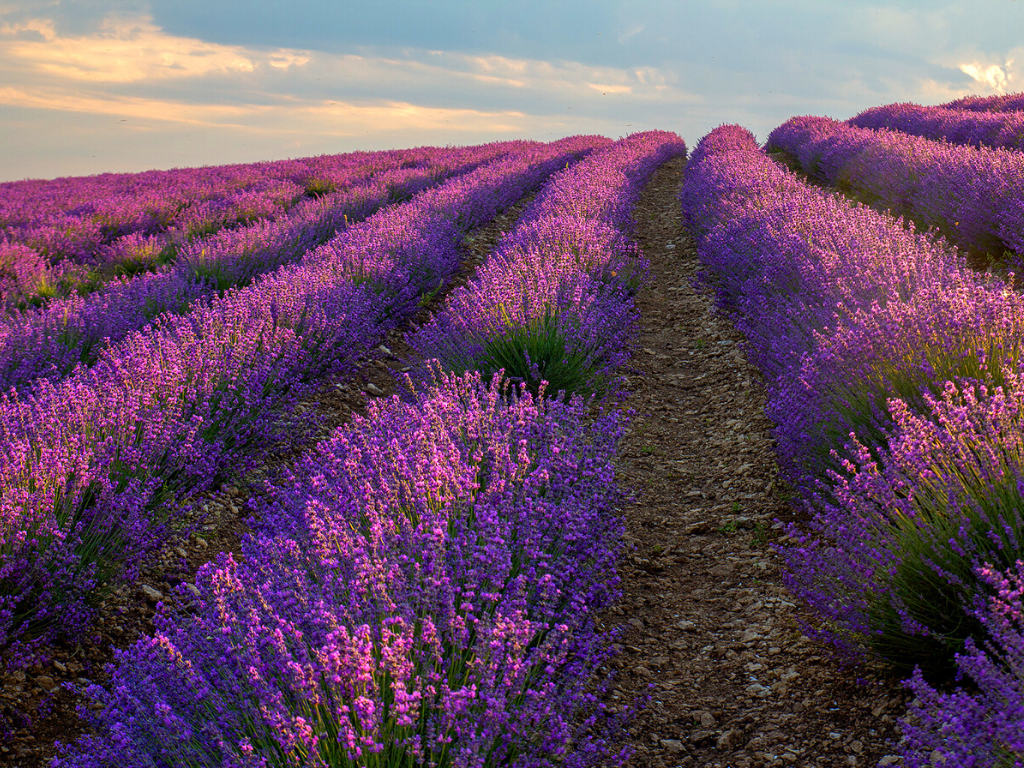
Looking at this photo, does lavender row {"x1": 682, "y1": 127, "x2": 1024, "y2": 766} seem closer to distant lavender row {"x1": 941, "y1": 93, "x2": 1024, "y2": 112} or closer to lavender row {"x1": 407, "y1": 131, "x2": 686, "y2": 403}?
lavender row {"x1": 407, "y1": 131, "x2": 686, "y2": 403}

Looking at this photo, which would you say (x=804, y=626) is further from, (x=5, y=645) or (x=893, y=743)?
(x=5, y=645)

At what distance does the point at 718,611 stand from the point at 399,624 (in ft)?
5.78

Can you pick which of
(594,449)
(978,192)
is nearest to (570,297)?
(594,449)

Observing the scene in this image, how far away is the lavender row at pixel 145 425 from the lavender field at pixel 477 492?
0.08 ft

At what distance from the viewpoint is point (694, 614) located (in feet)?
10.5

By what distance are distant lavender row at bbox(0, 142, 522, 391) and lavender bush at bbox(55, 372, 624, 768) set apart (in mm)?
3098

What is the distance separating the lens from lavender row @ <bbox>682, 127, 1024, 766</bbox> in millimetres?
2172

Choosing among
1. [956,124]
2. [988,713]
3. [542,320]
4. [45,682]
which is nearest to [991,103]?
[956,124]

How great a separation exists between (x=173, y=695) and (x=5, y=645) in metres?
1.44

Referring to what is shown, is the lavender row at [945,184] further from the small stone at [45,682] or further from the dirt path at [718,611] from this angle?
the small stone at [45,682]

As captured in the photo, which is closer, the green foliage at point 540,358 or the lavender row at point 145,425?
the lavender row at point 145,425

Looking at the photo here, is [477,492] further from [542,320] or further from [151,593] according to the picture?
[542,320]

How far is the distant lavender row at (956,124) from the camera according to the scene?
1067 cm

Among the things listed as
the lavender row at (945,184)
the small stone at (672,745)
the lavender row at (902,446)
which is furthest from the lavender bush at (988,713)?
the lavender row at (945,184)
